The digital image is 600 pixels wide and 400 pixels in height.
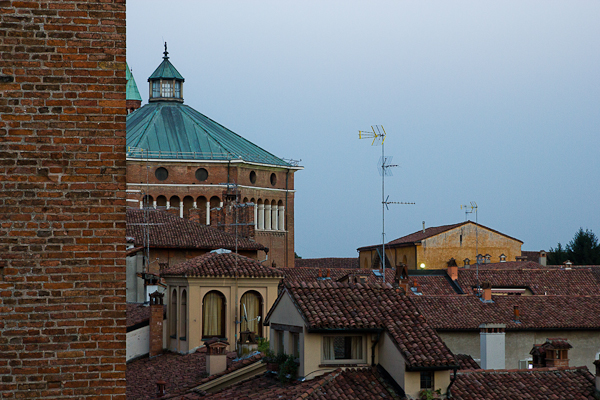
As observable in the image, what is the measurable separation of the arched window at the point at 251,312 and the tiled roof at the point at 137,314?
9.38ft

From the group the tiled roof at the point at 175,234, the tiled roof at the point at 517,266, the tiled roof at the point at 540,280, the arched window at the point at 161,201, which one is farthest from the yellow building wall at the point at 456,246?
the tiled roof at the point at 175,234

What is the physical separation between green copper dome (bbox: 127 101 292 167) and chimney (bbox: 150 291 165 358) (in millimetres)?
32453

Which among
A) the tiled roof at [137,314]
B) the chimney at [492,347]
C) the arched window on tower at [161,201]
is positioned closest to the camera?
the chimney at [492,347]

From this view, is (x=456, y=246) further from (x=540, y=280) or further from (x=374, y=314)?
(x=374, y=314)

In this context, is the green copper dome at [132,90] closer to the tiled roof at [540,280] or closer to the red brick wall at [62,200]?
the tiled roof at [540,280]

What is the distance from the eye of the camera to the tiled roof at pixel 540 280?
39812 millimetres

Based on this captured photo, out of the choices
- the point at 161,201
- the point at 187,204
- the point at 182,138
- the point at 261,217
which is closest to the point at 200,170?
the point at 187,204

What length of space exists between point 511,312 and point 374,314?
14895 mm

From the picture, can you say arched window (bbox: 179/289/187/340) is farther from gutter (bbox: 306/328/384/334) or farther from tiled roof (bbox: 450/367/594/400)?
tiled roof (bbox: 450/367/594/400)

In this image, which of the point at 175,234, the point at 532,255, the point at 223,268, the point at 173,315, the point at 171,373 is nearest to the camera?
the point at 171,373

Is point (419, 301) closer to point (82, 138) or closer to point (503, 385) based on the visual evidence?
point (503, 385)

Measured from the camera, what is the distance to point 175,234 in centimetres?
3634

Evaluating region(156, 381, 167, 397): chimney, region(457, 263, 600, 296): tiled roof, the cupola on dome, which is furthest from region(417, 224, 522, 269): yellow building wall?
region(156, 381, 167, 397): chimney

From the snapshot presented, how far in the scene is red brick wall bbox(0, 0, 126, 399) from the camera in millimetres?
6355
